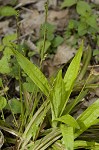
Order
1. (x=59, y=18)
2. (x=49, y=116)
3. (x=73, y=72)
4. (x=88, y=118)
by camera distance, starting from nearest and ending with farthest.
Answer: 1. (x=88, y=118)
2. (x=73, y=72)
3. (x=49, y=116)
4. (x=59, y=18)

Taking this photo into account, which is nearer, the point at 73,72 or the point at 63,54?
the point at 73,72

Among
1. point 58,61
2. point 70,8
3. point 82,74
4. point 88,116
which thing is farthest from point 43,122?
point 70,8

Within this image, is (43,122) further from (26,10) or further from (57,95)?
(26,10)

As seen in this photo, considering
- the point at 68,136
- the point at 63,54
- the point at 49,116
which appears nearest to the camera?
the point at 68,136

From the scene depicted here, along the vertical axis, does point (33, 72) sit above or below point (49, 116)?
above

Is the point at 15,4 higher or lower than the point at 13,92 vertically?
higher

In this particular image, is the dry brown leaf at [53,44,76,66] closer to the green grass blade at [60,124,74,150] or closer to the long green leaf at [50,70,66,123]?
the long green leaf at [50,70,66,123]

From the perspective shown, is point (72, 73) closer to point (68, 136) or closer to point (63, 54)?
point (68, 136)

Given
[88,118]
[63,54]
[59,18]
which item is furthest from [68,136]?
[59,18]
